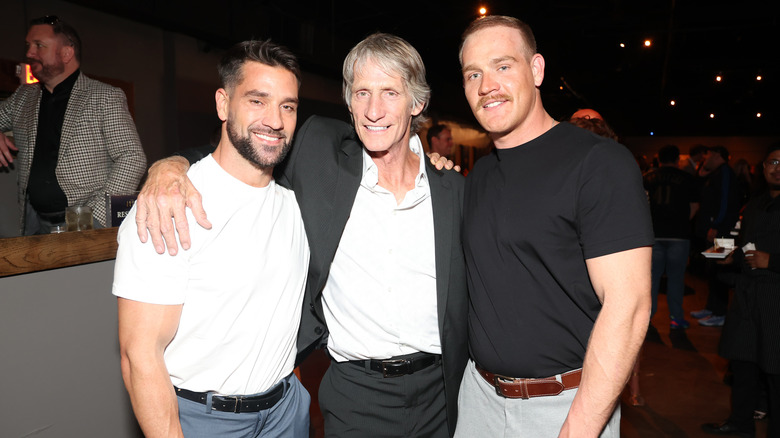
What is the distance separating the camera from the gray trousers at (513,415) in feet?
5.16

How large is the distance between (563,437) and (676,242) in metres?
5.07

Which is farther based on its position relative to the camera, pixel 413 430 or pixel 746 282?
pixel 746 282

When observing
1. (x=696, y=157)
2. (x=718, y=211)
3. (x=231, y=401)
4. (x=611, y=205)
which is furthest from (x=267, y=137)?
(x=696, y=157)

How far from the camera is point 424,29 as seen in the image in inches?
366

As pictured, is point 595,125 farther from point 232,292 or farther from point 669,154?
point 669,154

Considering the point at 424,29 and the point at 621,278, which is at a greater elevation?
the point at 424,29

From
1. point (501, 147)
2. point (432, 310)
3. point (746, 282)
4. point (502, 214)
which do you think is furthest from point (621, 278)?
point (746, 282)

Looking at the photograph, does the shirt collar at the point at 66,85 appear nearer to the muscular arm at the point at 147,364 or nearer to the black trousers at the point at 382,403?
the muscular arm at the point at 147,364

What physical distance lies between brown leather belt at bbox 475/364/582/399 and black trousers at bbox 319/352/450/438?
430 millimetres

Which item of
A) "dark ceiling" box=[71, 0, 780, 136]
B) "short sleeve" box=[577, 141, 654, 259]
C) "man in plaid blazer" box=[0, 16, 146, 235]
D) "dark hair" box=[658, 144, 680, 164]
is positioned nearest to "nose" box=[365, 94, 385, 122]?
"short sleeve" box=[577, 141, 654, 259]

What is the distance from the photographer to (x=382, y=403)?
197 centimetres

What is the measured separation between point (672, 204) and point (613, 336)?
5024 mm

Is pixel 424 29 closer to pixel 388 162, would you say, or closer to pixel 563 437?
pixel 388 162

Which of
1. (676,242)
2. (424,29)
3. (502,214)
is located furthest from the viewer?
(424,29)
